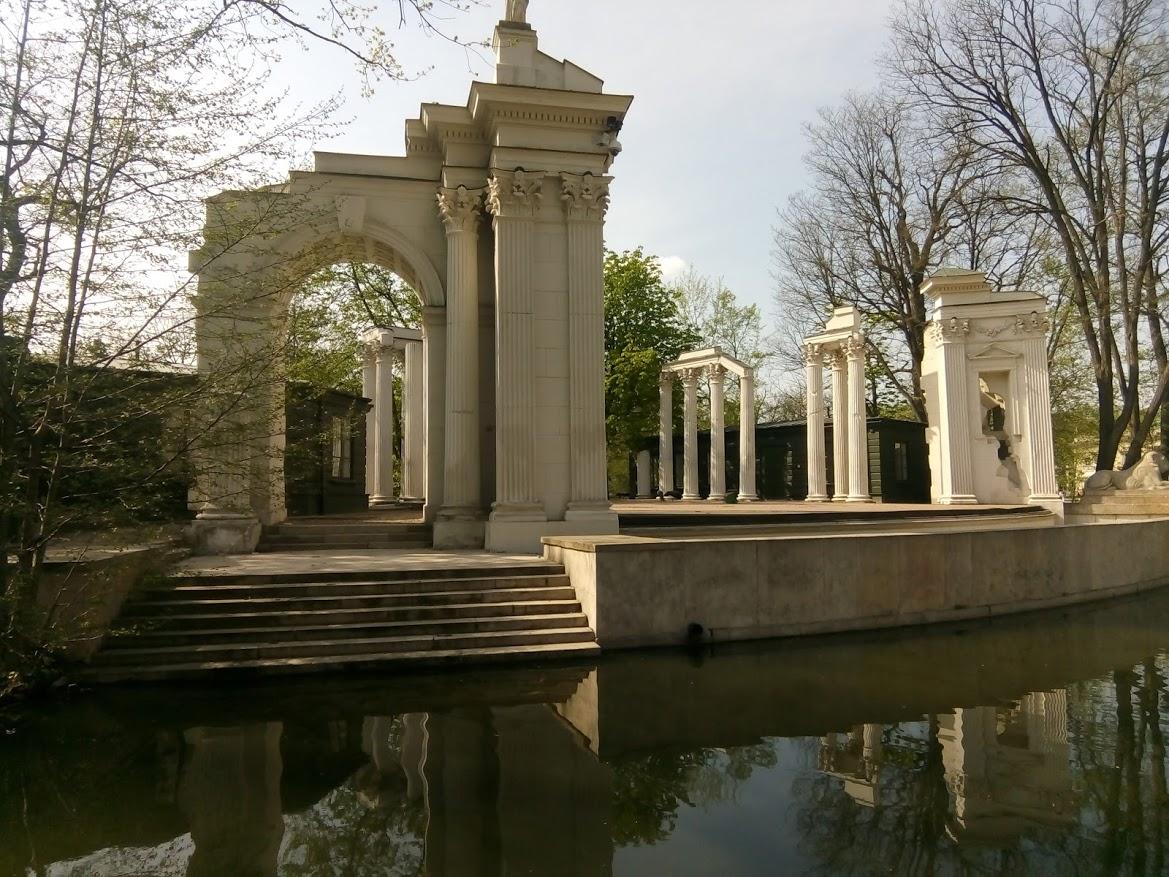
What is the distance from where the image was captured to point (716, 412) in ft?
89.6

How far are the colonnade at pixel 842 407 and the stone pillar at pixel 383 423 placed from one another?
1385cm

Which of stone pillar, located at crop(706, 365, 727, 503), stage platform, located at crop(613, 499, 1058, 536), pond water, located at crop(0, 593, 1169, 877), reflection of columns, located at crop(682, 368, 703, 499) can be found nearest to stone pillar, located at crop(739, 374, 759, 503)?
stone pillar, located at crop(706, 365, 727, 503)

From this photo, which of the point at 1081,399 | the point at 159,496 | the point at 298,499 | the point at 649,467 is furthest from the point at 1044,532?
the point at 1081,399

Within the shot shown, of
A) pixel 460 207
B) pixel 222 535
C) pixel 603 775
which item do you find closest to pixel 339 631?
pixel 603 775

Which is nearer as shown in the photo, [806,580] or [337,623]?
[337,623]

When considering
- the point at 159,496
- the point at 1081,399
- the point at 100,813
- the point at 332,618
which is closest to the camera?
the point at 100,813

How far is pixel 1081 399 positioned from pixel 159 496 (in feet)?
125

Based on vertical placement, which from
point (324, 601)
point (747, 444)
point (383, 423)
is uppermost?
point (383, 423)

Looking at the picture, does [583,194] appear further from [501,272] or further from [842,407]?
[842,407]

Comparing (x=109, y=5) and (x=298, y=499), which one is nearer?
(x=109, y=5)

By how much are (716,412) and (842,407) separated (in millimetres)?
4369

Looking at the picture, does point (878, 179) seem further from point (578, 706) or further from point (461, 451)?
point (578, 706)

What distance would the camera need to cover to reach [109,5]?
20.5 ft

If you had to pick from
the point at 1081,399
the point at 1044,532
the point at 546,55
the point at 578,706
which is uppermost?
the point at 546,55
